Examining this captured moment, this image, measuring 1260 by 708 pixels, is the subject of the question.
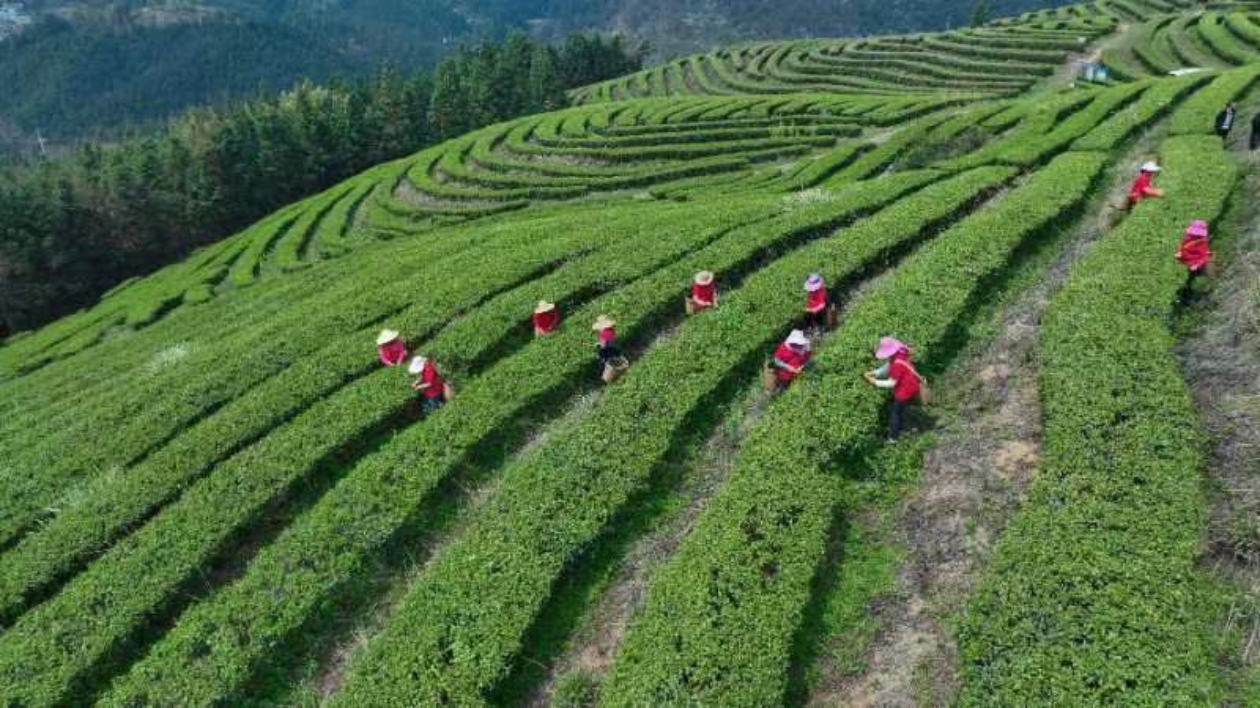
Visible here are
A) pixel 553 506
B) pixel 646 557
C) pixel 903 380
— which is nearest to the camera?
pixel 646 557

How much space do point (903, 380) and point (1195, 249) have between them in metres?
7.33

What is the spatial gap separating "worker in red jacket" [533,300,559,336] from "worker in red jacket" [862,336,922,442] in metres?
7.53

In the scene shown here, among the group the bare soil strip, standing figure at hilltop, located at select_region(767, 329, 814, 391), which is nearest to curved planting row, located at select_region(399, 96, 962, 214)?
standing figure at hilltop, located at select_region(767, 329, 814, 391)

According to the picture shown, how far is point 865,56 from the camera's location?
259 feet

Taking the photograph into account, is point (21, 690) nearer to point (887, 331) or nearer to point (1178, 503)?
point (887, 331)

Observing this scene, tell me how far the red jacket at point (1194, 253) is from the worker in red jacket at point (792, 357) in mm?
7877

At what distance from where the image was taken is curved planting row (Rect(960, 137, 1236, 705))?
7.61 m

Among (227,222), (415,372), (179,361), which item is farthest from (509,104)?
(415,372)

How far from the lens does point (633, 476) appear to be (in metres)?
12.1

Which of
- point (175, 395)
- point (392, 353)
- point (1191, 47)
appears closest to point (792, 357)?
point (392, 353)

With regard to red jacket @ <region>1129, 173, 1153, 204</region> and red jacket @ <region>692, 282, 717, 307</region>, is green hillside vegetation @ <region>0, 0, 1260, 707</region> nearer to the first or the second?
red jacket @ <region>692, 282, 717, 307</region>

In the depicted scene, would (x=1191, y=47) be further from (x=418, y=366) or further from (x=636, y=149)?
(x=418, y=366)

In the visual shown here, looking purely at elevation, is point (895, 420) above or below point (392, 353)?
above

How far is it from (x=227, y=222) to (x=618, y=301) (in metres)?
68.7
